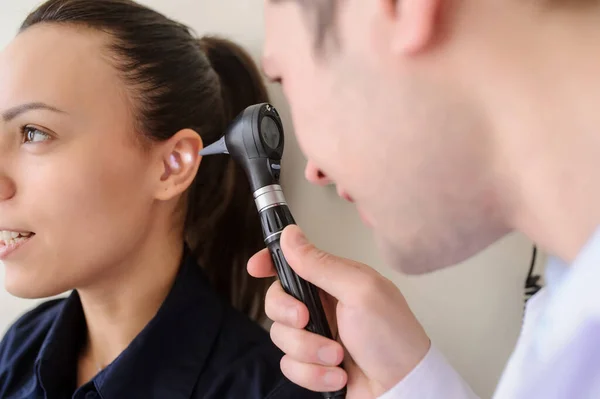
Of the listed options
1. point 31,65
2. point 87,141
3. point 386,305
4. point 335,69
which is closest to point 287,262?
point 386,305

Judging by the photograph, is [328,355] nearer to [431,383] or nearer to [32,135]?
[431,383]

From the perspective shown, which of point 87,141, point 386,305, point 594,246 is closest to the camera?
point 594,246

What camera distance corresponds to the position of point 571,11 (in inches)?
10.3

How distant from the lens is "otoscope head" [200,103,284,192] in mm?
490

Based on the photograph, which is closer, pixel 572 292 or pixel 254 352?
pixel 572 292

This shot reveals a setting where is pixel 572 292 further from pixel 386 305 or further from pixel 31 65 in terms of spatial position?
pixel 31 65

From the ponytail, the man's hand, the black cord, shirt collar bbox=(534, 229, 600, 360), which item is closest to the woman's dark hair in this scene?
the ponytail

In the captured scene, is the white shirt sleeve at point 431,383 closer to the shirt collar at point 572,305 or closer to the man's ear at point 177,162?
the shirt collar at point 572,305

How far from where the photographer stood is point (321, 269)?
0.45 m

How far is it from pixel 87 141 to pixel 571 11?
0.54m

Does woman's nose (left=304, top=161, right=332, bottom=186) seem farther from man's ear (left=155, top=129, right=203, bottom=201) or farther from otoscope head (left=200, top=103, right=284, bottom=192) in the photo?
man's ear (left=155, top=129, right=203, bottom=201)

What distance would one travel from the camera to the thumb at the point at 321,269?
1.48ft

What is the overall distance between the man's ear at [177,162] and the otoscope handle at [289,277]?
242 millimetres

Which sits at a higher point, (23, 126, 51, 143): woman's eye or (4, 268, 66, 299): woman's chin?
(23, 126, 51, 143): woman's eye
